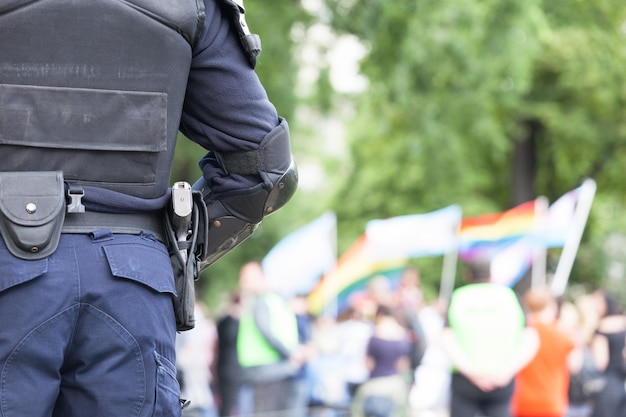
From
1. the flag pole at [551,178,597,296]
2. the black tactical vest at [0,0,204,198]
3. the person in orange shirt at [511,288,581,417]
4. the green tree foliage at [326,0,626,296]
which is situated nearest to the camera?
the black tactical vest at [0,0,204,198]

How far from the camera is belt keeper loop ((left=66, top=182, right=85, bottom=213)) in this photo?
2.79 metres

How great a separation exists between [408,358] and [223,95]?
9.81 metres

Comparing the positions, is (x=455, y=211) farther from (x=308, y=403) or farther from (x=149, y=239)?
(x=149, y=239)

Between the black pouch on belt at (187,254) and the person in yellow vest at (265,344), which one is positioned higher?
the black pouch on belt at (187,254)

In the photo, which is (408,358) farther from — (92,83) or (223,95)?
(92,83)

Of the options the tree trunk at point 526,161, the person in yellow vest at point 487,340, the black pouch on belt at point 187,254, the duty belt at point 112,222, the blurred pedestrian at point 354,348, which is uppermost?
the duty belt at point 112,222

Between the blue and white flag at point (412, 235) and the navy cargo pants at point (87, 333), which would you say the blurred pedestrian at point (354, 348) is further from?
the navy cargo pants at point (87, 333)

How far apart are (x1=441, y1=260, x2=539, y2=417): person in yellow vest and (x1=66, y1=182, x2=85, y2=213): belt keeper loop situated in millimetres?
6423

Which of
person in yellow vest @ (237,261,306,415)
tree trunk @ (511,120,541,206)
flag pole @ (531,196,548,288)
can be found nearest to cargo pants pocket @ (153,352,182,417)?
person in yellow vest @ (237,261,306,415)

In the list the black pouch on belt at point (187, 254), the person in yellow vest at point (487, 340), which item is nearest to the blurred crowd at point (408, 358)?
the person in yellow vest at point (487, 340)

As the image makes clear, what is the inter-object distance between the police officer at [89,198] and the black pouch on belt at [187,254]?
0.04m

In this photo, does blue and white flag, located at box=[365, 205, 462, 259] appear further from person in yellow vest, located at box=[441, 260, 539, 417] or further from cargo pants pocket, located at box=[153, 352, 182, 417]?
cargo pants pocket, located at box=[153, 352, 182, 417]

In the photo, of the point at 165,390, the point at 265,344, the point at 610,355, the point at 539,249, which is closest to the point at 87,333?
the point at 165,390

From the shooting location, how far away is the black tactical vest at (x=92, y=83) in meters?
2.77
